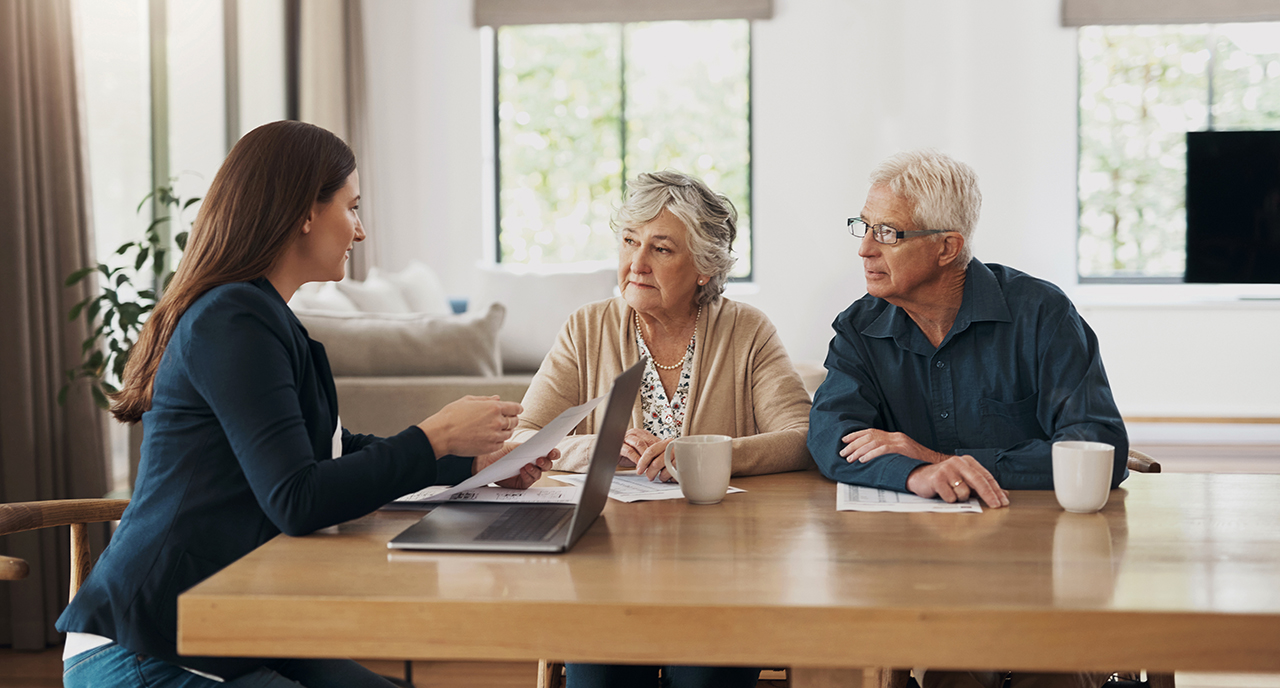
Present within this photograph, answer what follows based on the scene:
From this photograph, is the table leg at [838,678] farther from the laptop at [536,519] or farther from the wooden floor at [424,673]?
the wooden floor at [424,673]

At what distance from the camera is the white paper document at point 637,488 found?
1342 millimetres

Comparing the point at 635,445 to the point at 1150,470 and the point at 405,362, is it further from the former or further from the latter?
the point at 405,362

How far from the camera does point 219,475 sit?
3.76 ft

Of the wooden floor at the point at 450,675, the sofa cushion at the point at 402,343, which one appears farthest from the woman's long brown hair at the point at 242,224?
the sofa cushion at the point at 402,343

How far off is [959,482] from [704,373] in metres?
0.69

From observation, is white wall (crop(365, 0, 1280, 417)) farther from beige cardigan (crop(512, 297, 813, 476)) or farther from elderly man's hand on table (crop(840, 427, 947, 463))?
elderly man's hand on table (crop(840, 427, 947, 463))

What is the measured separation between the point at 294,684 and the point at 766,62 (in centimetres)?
551

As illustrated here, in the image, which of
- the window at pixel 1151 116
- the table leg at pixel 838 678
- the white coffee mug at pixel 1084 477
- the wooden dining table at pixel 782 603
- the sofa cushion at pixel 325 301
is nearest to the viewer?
the wooden dining table at pixel 782 603

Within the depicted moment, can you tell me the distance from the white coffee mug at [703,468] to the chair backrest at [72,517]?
785 millimetres

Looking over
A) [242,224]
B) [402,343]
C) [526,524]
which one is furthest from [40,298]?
[526,524]

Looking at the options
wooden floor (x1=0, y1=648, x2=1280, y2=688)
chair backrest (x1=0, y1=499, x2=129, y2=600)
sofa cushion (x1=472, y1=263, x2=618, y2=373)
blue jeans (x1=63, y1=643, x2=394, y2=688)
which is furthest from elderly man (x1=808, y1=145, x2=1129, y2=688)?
sofa cushion (x1=472, y1=263, x2=618, y2=373)

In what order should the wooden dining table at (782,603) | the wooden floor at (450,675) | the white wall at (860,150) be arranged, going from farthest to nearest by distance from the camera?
the white wall at (860,150) < the wooden floor at (450,675) < the wooden dining table at (782,603)

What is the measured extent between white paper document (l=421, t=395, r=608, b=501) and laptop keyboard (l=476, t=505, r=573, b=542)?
7cm

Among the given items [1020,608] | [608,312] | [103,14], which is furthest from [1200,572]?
[103,14]
